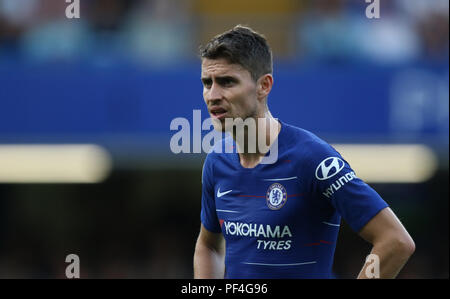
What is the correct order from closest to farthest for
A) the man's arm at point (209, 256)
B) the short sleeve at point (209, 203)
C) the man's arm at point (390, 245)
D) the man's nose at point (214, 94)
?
the man's arm at point (390, 245) → the man's nose at point (214, 94) → the short sleeve at point (209, 203) → the man's arm at point (209, 256)

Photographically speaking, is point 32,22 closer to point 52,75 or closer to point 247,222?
point 52,75

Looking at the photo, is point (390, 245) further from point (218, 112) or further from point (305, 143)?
point (218, 112)

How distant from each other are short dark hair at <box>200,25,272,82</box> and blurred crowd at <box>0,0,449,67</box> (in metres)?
5.91

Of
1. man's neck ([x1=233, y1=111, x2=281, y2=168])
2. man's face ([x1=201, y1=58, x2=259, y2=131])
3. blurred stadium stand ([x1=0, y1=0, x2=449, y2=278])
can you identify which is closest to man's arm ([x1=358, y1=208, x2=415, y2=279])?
man's neck ([x1=233, y1=111, x2=281, y2=168])

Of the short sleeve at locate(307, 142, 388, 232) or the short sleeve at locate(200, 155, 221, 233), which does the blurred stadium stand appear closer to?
the short sleeve at locate(200, 155, 221, 233)

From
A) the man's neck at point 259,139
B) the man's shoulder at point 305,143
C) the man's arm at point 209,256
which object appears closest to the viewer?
the man's shoulder at point 305,143

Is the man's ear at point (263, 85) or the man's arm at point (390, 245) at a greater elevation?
the man's ear at point (263, 85)

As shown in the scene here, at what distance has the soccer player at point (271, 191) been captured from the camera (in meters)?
3.73

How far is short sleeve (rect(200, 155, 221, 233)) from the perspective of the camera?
4359 millimetres

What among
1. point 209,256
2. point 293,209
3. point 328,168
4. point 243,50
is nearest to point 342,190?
point 328,168

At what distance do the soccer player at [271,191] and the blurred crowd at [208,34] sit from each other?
19.6 feet

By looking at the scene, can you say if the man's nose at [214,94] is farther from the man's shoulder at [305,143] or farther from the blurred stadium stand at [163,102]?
the blurred stadium stand at [163,102]

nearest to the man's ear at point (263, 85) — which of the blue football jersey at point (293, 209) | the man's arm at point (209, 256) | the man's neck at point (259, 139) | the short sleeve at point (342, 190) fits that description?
the man's neck at point (259, 139)

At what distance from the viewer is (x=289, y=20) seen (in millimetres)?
10477
